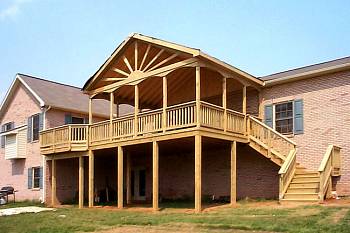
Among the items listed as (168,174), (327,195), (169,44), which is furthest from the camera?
(168,174)

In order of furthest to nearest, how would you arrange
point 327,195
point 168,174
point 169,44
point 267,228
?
point 168,174 → point 169,44 → point 327,195 → point 267,228

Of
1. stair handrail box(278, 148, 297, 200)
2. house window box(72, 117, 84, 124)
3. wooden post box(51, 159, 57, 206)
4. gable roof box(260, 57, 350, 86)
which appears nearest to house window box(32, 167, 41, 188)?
wooden post box(51, 159, 57, 206)

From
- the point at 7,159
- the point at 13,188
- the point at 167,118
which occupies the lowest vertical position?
the point at 13,188

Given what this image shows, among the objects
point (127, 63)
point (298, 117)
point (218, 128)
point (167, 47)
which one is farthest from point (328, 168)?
point (127, 63)

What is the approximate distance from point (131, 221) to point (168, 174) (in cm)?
1036

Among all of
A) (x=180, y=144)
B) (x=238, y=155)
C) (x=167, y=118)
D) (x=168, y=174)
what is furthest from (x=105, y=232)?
(x=168, y=174)

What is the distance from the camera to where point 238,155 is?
2123cm

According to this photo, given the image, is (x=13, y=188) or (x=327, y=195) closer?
(x=327, y=195)

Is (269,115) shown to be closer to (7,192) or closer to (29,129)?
(29,129)

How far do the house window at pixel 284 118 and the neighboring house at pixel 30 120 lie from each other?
1221 cm

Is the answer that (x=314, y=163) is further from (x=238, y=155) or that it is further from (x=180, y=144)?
(x=180, y=144)

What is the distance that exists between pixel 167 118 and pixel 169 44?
286 centimetres

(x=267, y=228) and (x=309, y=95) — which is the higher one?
(x=309, y=95)

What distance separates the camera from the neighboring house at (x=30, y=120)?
88.0ft
